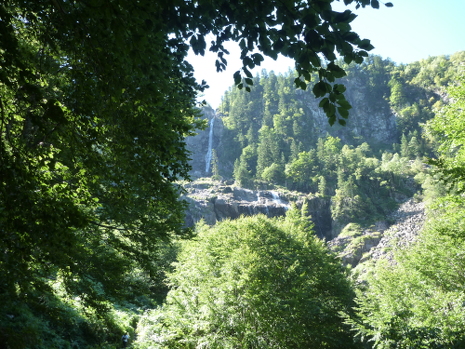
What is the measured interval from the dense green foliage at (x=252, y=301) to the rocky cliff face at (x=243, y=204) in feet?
123

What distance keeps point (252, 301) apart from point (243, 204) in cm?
4660

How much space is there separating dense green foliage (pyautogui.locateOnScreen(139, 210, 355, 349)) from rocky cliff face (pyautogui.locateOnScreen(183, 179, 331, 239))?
3761 cm

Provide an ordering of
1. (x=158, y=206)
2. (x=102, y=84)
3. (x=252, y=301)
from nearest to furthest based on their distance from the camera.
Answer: (x=102, y=84) → (x=158, y=206) → (x=252, y=301)

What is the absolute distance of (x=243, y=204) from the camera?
57.6m

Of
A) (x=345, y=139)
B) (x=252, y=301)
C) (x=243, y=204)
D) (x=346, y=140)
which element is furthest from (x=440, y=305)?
(x=345, y=139)

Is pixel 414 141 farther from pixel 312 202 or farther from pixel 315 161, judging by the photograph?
pixel 312 202

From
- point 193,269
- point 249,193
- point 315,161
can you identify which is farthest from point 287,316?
point 315,161

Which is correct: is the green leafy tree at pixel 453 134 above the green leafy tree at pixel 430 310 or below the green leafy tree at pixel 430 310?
above

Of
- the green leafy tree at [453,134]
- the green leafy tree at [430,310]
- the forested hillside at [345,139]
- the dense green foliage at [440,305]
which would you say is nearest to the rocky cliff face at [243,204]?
the forested hillside at [345,139]

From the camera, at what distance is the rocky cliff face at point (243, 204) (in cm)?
5647

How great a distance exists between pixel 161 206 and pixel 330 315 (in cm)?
1116

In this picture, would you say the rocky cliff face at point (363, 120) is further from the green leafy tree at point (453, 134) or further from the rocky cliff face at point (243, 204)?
the green leafy tree at point (453, 134)

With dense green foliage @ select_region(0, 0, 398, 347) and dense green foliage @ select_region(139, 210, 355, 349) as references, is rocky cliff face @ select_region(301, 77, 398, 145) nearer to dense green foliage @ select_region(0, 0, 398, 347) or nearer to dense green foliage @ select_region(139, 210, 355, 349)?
dense green foliage @ select_region(139, 210, 355, 349)

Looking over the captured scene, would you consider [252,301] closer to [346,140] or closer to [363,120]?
[346,140]
